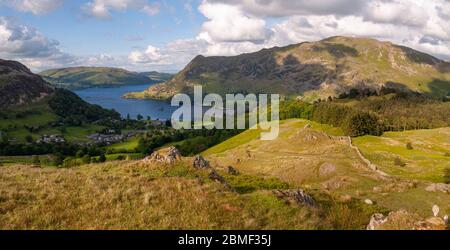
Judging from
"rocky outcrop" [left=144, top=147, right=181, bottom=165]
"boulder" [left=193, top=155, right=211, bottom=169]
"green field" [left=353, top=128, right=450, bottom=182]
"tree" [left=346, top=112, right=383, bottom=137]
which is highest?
"rocky outcrop" [left=144, top=147, right=181, bottom=165]

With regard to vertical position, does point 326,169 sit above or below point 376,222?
below

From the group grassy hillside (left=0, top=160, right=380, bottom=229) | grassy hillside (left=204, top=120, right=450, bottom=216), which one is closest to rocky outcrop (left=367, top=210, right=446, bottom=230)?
grassy hillside (left=0, top=160, right=380, bottom=229)

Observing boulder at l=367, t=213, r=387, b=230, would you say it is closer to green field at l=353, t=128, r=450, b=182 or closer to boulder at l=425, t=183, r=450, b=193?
boulder at l=425, t=183, r=450, b=193

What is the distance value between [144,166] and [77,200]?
402 inches

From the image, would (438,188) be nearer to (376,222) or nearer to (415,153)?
(376,222)

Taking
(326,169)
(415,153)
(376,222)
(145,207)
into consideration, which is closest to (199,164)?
(145,207)

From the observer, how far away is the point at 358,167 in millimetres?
61969

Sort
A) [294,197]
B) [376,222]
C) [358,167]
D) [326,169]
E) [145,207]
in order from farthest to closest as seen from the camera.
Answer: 1. [358,167]
2. [326,169]
3. [294,197]
4. [145,207]
5. [376,222]

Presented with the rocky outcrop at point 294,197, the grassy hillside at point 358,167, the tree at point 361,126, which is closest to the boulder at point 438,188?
the grassy hillside at point 358,167

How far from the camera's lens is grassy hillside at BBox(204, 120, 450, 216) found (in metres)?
39.2

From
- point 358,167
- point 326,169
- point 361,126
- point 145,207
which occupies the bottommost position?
point 361,126

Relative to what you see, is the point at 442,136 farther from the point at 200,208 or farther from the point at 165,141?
the point at 200,208
